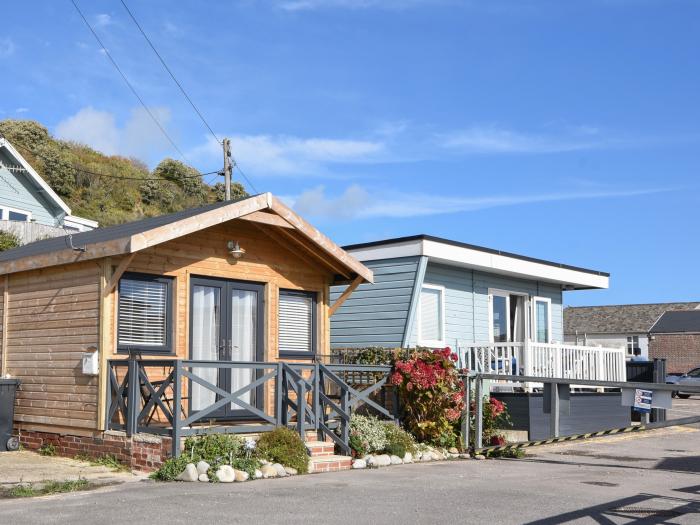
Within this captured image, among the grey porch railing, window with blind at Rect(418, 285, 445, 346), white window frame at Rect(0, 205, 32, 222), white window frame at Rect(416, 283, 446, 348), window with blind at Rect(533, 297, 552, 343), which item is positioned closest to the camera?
the grey porch railing

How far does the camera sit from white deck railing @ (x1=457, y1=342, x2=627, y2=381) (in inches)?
665

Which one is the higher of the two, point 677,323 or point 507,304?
point 677,323

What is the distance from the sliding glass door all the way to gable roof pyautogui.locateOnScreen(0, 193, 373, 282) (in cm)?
110

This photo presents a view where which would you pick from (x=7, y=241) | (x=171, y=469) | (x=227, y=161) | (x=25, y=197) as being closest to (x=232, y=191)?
(x=25, y=197)

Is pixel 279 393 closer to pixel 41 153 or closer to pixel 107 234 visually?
pixel 107 234

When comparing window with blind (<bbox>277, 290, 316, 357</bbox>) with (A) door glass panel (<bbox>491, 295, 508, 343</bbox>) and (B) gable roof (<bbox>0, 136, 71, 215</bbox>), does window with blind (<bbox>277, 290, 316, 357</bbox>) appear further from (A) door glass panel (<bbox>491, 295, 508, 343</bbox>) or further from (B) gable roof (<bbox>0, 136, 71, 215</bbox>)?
(B) gable roof (<bbox>0, 136, 71, 215</bbox>)

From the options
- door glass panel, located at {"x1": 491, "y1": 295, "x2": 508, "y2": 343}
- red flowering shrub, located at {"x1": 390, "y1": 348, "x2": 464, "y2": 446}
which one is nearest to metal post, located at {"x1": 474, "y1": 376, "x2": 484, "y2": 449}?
red flowering shrub, located at {"x1": 390, "y1": 348, "x2": 464, "y2": 446}

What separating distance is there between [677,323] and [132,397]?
50.9 metres

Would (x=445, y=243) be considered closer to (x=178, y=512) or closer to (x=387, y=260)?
(x=387, y=260)

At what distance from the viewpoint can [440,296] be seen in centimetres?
1770

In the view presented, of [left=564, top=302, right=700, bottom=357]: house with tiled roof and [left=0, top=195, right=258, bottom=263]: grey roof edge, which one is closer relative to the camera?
[left=0, top=195, right=258, bottom=263]: grey roof edge

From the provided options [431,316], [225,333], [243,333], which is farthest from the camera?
[431,316]

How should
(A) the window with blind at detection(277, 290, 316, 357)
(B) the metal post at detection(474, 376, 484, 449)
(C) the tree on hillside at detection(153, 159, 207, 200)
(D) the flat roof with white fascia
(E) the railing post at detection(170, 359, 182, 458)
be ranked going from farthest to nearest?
(C) the tree on hillside at detection(153, 159, 207, 200)
(D) the flat roof with white fascia
(A) the window with blind at detection(277, 290, 316, 357)
(B) the metal post at detection(474, 376, 484, 449)
(E) the railing post at detection(170, 359, 182, 458)

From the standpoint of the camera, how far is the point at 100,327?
1152 cm
